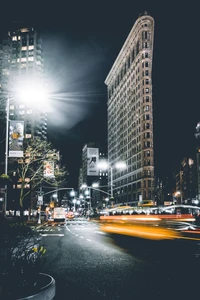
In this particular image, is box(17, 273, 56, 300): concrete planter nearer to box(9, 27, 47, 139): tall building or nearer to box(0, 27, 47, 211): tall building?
box(0, 27, 47, 211): tall building

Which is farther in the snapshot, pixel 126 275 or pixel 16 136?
pixel 16 136

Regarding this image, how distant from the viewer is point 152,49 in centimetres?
13062

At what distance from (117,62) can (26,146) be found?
130 m

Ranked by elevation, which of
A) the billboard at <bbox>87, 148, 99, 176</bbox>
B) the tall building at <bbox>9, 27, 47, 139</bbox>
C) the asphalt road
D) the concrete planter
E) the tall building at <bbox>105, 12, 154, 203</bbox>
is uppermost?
the tall building at <bbox>9, 27, 47, 139</bbox>

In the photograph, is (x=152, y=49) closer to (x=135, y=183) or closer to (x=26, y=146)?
(x=135, y=183)

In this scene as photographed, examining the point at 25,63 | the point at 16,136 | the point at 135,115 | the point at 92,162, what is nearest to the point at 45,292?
the point at 16,136

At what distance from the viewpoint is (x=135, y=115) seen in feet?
427

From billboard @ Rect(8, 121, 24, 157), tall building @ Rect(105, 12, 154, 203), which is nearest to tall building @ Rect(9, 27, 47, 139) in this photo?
tall building @ Rect(105, 12, 154, 203)

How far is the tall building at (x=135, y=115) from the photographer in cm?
11850

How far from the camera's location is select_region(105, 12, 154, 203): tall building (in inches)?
4665

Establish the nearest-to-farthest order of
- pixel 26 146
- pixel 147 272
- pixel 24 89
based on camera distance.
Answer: pixel 147 272
pixel 24 89
pixel 26 146

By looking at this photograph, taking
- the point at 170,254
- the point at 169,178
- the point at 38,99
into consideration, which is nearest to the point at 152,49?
the point at 169,178

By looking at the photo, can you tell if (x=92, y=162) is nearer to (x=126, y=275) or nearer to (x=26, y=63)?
(x=126, y=275)

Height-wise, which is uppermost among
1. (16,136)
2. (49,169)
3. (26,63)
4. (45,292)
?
(26,63)
